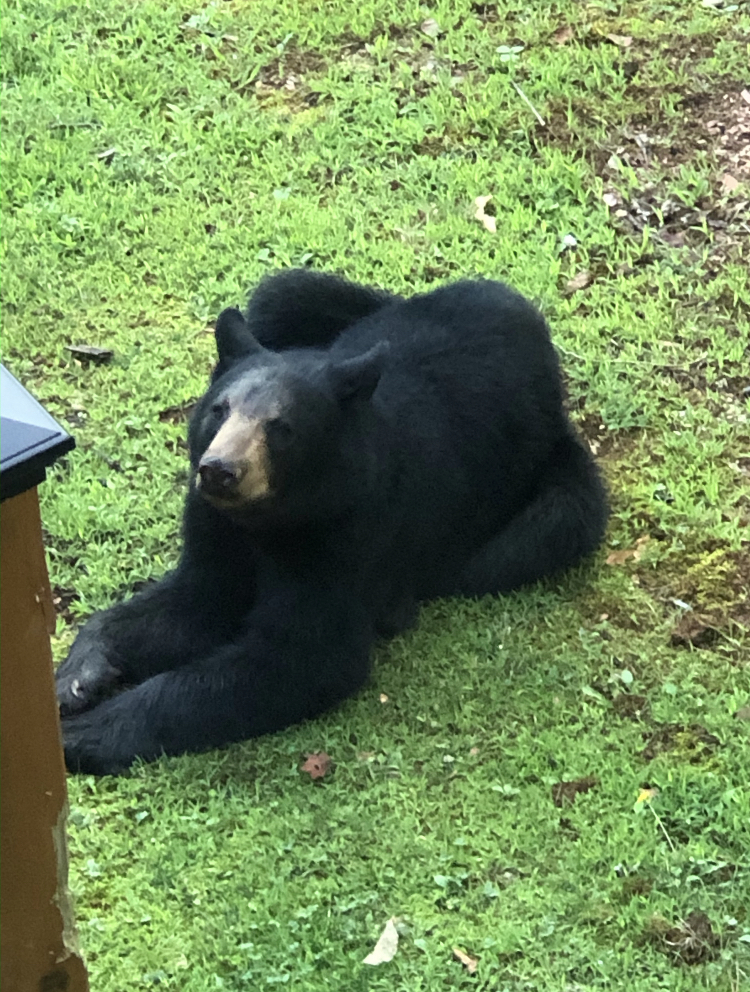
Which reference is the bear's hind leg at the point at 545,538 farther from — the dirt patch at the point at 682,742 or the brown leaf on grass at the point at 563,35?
the brown leaf on grass at the point at 563,35

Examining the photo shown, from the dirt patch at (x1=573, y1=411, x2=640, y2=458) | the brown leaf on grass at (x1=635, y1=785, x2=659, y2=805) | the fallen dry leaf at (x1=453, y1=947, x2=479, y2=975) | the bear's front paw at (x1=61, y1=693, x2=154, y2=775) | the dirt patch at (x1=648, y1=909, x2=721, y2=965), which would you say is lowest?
the dirt patch at (x1=648, y1=909, x2=721, y2=965)

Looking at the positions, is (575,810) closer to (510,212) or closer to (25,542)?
(25,542)

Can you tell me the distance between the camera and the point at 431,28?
810cm

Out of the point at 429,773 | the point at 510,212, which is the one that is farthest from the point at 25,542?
the point at 510,212

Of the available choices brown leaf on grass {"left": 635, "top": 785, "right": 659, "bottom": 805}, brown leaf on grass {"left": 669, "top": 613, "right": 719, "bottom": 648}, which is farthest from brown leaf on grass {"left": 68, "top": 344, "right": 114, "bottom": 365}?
brown leaf on grass {"left": 635, "top": 785, "right": 659, "bottom": 805}

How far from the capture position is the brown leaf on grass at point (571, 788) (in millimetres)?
4191

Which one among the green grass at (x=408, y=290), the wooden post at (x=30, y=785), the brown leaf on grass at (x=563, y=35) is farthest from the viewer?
the brown leaf on grass at (x=563, y=35)

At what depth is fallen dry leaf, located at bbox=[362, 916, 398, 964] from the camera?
3.67 meters

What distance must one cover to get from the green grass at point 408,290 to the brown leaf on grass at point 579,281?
0.04 m

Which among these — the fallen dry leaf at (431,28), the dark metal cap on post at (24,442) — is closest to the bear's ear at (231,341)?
the dark metal cap on post at (24,442)

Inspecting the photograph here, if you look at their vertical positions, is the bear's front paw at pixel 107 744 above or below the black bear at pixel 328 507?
below

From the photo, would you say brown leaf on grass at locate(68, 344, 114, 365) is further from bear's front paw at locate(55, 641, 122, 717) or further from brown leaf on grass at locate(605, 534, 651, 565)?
brown leaf on grass at locate(605, 534, 651, 565)

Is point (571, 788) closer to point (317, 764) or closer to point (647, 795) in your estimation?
point (647, 795)

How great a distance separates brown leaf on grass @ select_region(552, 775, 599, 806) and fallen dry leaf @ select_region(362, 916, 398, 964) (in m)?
0.71
